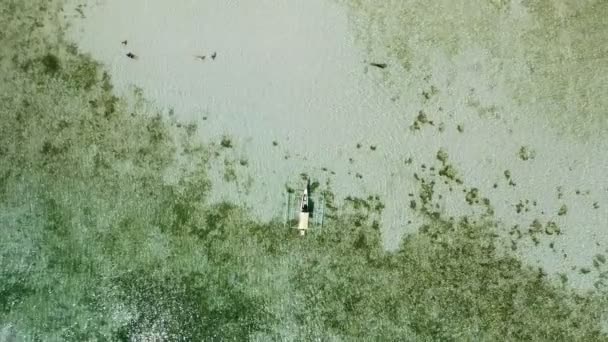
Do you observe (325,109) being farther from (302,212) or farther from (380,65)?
(302,212)

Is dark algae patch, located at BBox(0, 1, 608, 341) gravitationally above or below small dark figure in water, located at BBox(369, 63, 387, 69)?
below

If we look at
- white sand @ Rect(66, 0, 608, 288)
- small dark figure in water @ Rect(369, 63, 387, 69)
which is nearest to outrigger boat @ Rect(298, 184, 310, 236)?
white sand @ Rect(66, 0, 608, 288)

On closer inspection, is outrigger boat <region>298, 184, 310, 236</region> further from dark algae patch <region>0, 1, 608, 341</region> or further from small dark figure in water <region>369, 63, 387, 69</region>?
small dark figure in water <region>369, 63, 387, 69</region>

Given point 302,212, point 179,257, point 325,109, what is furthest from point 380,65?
point 179,257

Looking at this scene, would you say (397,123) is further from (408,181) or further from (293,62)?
(293,62)

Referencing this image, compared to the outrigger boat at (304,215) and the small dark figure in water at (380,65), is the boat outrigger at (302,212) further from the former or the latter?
the small dark figure in water at (380,65)

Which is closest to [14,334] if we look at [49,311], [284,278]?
[49,311]
